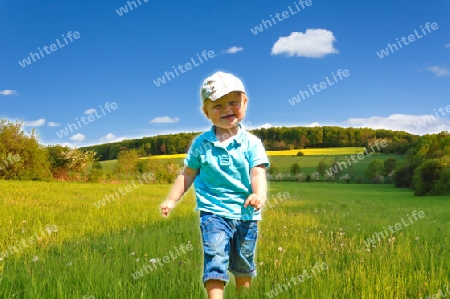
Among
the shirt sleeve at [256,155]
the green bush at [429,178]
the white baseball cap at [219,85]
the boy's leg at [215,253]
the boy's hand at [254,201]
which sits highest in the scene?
the white baseball cap at [219,85]

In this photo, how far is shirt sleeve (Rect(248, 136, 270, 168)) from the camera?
367 centimetres

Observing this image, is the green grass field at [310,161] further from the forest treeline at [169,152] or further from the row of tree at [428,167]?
the row of tree at [428,167]

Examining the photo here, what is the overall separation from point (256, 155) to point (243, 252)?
2.91ft

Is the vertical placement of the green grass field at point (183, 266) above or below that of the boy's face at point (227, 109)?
below

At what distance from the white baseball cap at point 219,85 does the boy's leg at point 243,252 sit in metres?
1.13

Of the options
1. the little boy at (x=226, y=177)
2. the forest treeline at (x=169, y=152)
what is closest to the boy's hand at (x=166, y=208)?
the little boy at (x=226, y=177)

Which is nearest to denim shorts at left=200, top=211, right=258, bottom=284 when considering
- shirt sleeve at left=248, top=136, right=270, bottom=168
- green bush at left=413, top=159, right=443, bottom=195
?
shirt sleeve at left=248, top=136, right=270, bottom=168

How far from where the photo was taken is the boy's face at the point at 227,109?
359cm

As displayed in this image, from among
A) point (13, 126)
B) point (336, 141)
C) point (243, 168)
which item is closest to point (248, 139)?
point (243, 168)

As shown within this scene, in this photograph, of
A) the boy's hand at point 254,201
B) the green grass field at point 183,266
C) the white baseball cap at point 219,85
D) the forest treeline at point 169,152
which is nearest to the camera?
the boy's hand at point 254,201

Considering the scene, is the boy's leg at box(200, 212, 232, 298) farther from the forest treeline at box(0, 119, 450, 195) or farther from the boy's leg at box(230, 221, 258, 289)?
the forest treeline at box(0, 119, 450, 195)

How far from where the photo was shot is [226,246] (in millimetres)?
3572

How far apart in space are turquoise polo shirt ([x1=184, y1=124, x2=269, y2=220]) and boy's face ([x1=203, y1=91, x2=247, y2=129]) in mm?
156

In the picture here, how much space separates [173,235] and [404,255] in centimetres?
365
